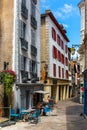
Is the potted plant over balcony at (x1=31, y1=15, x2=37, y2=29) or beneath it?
beneath


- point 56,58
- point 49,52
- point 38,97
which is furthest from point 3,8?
point 56,58

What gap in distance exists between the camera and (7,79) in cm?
2495

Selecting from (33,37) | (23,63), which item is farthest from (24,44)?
(33,37)

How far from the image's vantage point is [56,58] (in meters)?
47.6

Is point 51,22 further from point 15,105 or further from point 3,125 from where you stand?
point 3,125

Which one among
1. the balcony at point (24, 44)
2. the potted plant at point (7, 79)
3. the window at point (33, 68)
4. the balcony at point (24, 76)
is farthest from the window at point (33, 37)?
the potted plant at point (7, 79)

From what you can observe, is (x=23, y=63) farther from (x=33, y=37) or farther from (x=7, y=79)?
(x=7, y=79)

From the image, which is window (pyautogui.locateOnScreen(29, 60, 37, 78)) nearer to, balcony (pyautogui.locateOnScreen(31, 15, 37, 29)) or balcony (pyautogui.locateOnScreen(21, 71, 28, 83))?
balcony (pyautogui.locateOnScreen(21, 71, 28, 83))

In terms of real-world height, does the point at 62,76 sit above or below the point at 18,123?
above

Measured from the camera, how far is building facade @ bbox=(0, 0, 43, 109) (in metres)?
27.1

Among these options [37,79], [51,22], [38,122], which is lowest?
[38,122]

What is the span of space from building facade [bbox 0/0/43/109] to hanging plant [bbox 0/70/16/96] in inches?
60.4

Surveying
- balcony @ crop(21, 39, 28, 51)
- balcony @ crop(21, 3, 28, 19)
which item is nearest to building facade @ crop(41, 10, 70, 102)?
balcony @ crop(21, 39, 28, 51)

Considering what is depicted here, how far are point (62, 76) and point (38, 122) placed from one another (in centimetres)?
3098
